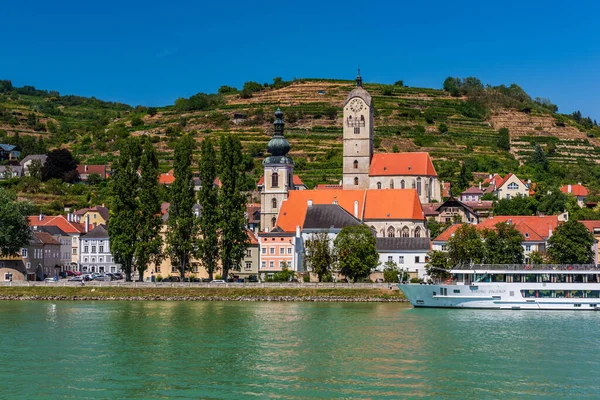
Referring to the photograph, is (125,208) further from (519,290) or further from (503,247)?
(519,290)

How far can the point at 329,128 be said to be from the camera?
480ft

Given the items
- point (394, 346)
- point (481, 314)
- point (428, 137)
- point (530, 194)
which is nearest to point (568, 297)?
point (481, 314)

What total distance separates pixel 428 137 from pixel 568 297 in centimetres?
8132

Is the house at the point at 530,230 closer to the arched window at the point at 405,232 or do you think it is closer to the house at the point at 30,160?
the arched window at the point at 405,232

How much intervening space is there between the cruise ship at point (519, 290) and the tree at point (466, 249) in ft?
16.8

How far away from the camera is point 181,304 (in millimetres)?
59594

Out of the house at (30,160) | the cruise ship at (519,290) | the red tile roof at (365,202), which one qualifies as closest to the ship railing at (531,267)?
the cruise ship at (519,290)

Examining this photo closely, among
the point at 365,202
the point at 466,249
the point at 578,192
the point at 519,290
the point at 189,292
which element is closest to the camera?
the point at 519,290

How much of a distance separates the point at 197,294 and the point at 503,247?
22.7 metres

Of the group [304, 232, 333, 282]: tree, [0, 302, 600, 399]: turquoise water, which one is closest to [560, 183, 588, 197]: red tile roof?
[304, 232, 333, 282]: tree

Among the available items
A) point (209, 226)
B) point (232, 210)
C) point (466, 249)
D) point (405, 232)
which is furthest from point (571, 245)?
point (209, 226)

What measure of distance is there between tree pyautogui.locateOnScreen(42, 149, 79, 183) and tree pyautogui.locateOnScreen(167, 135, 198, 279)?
5249 cm

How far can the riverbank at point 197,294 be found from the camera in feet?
205

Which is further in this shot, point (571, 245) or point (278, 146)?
point (278, 146)
